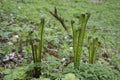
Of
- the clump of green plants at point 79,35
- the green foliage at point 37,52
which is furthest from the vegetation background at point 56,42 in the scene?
the clump of green plants at point 79,35

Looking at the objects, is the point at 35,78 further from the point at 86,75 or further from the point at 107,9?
the point at 107,9

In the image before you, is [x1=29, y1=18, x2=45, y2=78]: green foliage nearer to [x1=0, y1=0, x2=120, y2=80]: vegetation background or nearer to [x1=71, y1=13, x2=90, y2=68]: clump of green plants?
[x1=0, y1=0, x2=120, y2=80]: vegetation background

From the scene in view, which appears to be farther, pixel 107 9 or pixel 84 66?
pixel 107 9

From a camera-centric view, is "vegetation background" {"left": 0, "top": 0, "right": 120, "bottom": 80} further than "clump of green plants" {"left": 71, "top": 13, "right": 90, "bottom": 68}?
Yes

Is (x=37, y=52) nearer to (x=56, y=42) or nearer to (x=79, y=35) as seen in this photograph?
(x=79, y=35)

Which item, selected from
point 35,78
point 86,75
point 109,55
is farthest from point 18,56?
point 109,55

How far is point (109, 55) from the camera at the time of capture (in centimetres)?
420

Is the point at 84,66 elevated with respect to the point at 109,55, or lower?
elevated

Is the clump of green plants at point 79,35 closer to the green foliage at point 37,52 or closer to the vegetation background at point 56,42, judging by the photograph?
the vegetation background at point 56,42

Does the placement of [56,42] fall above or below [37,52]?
below

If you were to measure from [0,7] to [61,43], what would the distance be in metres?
1.90

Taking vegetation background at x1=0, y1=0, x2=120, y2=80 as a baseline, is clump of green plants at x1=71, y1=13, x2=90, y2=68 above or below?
above

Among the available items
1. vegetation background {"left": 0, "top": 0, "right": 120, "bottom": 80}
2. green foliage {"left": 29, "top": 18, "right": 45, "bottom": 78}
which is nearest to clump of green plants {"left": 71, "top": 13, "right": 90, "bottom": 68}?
vegetation background {"left": 0, "top": 0, "right": 120, "bottom": 80}

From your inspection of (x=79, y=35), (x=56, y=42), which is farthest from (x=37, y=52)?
(x=56, y=42)
